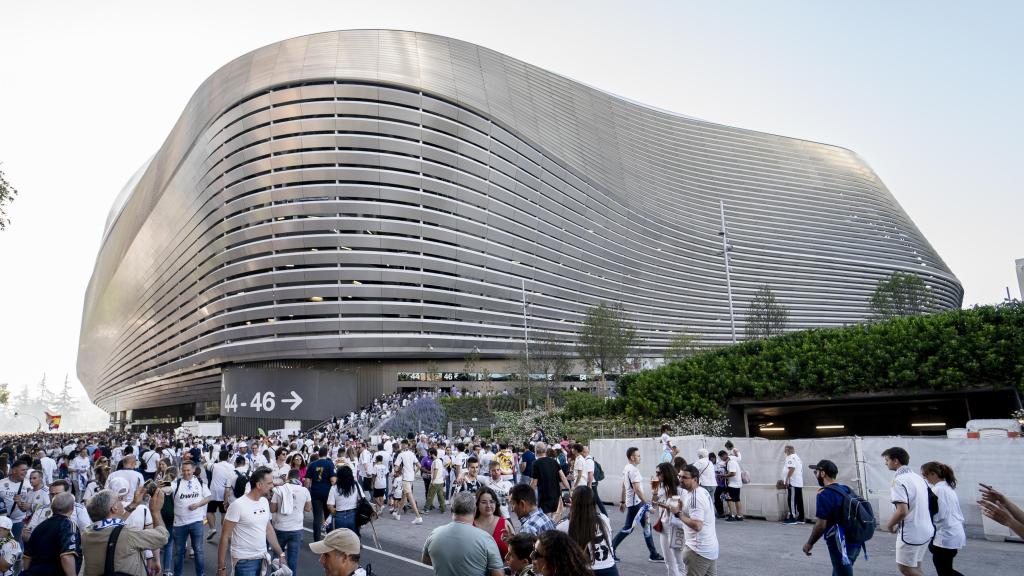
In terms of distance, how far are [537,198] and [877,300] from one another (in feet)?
114

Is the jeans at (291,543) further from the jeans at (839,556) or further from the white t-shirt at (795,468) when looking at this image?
the white t-shirt at (795,468)

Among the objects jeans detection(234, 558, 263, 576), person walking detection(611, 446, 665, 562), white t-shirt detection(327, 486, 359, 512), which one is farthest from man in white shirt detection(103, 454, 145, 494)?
person walking detection(611, 446, 665, 562)

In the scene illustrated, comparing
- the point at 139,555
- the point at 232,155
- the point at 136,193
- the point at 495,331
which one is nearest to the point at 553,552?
the point at 139,555

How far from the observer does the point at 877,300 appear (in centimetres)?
6241

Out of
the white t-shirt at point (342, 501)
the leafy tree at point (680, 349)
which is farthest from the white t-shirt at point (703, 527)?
the leafy tree at point (680, 349)

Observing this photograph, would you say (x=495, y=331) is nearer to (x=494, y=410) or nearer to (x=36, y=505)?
(x=494, y=410)

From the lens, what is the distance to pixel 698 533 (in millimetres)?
6699

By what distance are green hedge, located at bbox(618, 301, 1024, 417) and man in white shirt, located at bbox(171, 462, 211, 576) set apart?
21.2 metres

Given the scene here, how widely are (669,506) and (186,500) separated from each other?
22.0 ft

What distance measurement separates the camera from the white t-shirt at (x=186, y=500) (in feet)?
29.8

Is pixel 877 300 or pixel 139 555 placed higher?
pixel 877 300

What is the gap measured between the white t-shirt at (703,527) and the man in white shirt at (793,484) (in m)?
7.95

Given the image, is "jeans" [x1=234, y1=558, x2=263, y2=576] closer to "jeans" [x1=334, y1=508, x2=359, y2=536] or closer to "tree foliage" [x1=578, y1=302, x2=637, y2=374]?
"jeans" [x1=334, y1=508, x2=359, y2=536]

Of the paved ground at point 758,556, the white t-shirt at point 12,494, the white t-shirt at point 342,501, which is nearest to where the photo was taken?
the paved ground at point 758,556
